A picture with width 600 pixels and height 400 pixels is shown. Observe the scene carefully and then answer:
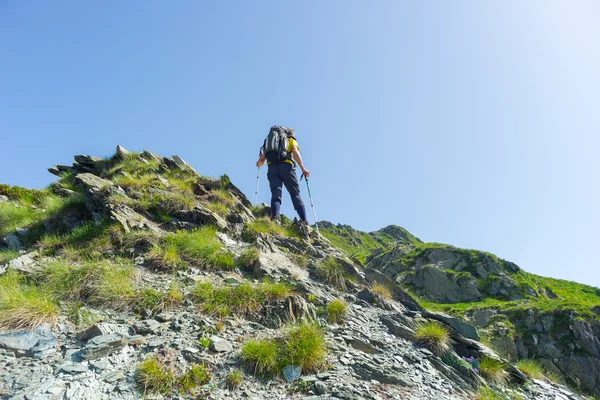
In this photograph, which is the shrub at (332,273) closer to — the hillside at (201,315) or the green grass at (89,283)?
the hillside at (201,315)

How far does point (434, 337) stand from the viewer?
7.92 meters

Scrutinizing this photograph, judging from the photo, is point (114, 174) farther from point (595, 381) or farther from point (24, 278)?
point (595, 381)

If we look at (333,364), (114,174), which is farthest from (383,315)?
(114,174)

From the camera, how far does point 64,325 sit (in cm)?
590

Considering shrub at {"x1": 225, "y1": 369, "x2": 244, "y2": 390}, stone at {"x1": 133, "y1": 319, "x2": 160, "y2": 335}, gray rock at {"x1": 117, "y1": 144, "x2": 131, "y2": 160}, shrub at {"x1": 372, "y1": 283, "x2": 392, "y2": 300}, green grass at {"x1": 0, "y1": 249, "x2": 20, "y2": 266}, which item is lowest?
shrub at {"x1": 225, "y1": 369, "x2": 244, "y2": 390}

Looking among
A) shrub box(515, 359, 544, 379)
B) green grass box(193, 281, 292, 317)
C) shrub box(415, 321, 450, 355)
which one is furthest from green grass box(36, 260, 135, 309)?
shrub box(515, 359, 544, 379)

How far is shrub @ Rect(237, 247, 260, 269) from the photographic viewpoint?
9.82 meters

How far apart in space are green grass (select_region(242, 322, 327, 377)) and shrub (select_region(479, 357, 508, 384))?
4.14 meters

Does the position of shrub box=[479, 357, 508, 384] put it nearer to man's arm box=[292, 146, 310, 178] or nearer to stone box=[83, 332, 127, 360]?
stone box=[83, 332, 127, 360]

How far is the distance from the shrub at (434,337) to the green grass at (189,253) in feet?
18.5

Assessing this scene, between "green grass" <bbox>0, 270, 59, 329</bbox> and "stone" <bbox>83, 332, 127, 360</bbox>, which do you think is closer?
"stone" <bbox>83, 332, 127, 360</bbox>

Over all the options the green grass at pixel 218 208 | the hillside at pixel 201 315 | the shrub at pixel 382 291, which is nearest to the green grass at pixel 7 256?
the hillside at pixel 201 315

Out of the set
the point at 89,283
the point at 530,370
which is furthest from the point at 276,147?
the point at 530,370

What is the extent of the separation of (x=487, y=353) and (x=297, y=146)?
429 inches
